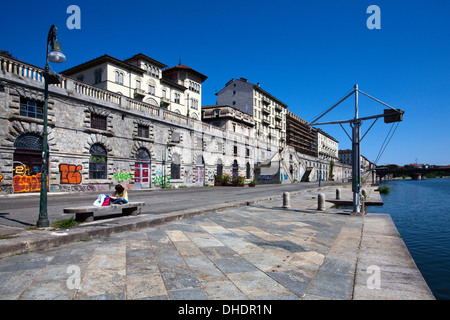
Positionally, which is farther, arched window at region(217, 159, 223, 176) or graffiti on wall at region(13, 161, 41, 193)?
arched window at region(217, 159, 223, 176)

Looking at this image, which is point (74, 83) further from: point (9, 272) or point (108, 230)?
point (9, 272)

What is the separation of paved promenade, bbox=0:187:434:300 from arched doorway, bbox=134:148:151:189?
741 inches

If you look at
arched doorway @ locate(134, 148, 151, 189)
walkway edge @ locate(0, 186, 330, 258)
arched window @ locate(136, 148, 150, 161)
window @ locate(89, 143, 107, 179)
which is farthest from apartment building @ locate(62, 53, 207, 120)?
walkway edge @ locate(0, 186, 330, 258)

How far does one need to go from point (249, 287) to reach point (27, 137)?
19.1m

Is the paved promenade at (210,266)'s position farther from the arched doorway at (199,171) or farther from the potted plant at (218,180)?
the potted plant at (218,180)

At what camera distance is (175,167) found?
3045cm

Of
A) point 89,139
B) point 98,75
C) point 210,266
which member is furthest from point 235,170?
point 210,266

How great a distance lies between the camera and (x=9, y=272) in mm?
3994

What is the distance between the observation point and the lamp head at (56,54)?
662 cm

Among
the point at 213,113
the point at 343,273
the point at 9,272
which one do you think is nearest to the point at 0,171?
the point at 9,272

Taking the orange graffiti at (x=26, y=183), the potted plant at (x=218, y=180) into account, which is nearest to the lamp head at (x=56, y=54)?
the orange graffiti at (x=26, y=183)

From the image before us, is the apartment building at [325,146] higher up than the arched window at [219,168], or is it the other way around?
the apartment building at [325,146]

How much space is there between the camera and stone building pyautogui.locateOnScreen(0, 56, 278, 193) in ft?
54.7

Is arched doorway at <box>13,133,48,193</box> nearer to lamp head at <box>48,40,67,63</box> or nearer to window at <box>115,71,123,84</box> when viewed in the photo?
lamp head at <box>48,40,67,63</box>
